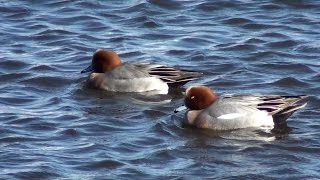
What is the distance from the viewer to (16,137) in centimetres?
1193

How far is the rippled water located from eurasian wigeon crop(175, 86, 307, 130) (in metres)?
0.12

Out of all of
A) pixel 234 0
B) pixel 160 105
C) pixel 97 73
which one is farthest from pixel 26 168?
pixel 234 0

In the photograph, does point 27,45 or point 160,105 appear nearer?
point 160,105

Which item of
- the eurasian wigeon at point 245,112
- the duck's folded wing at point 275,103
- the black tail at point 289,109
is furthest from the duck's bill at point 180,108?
the black tail at point 289,109

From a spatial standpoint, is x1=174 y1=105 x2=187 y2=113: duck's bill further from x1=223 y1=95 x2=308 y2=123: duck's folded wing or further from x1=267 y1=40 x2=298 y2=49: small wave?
x1=267 y1=40 x2=298 y2=49: small wave

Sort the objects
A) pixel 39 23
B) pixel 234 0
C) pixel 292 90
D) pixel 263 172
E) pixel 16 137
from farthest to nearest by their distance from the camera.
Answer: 1. pixel 234 0
2. pixel 39 23
3. pixel 292 90
4. pixel 16 137
5. pixel 263 172

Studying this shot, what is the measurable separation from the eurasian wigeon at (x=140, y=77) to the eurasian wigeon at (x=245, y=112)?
1371mm

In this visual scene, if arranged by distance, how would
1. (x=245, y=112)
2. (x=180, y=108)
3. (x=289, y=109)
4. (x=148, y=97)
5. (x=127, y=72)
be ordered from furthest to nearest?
(x=127, y=72) < (x=148, y=97) < (x=180, y=108) < (x=245, y=112) < (x=289, y=109)

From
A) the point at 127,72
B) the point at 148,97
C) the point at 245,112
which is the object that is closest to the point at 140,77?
the point at 127,72

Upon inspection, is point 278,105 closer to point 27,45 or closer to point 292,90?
point 292,90

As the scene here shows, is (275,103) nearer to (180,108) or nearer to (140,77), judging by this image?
(180,108)

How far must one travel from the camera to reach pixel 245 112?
12.7 meters

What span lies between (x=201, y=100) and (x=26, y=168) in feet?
9.25

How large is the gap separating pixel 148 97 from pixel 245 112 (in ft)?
5.88
